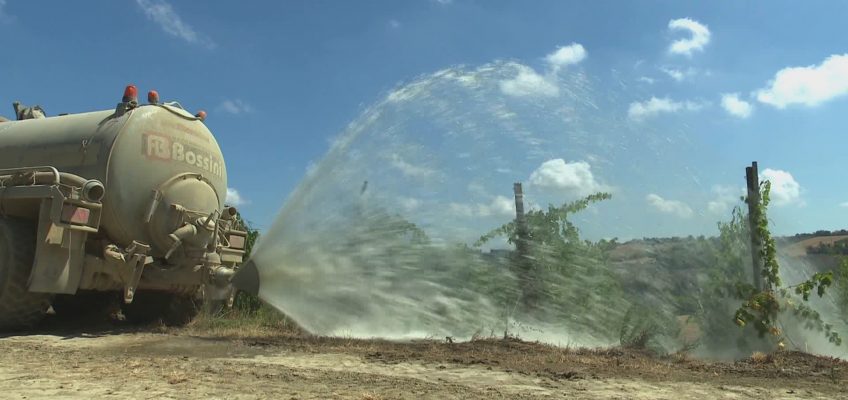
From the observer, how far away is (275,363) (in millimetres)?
6098

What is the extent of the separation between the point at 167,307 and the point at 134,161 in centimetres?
240

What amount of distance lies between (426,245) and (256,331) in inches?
129

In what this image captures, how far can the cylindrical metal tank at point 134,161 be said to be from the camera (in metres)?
8.50

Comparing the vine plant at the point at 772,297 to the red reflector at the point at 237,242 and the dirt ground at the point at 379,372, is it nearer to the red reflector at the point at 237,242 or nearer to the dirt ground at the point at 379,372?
the dirt ground at the point at 379,372

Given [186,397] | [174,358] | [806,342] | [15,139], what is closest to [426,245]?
[174,358]

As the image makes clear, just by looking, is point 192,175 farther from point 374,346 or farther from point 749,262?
point 749,262

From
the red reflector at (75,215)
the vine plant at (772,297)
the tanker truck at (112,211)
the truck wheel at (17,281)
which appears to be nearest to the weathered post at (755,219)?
the vine plant at (772,297)

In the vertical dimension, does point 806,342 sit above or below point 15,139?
below

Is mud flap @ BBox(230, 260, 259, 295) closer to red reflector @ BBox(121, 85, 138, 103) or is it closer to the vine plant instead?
red reflector @ BBox(121, 85, 138, 103)

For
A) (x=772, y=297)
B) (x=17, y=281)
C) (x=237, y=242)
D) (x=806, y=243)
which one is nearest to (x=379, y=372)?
(x=772, y=297)

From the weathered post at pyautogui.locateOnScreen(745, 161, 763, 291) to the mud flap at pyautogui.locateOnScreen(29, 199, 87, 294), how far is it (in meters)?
7.89

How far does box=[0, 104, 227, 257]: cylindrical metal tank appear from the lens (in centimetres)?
850

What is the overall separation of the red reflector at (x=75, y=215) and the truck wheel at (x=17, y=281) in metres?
0.85

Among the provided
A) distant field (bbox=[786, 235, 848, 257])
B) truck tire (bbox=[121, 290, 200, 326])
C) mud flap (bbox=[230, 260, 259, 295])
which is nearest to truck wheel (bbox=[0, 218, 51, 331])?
truck tire (bbox=[121, 290, 200, 326])
